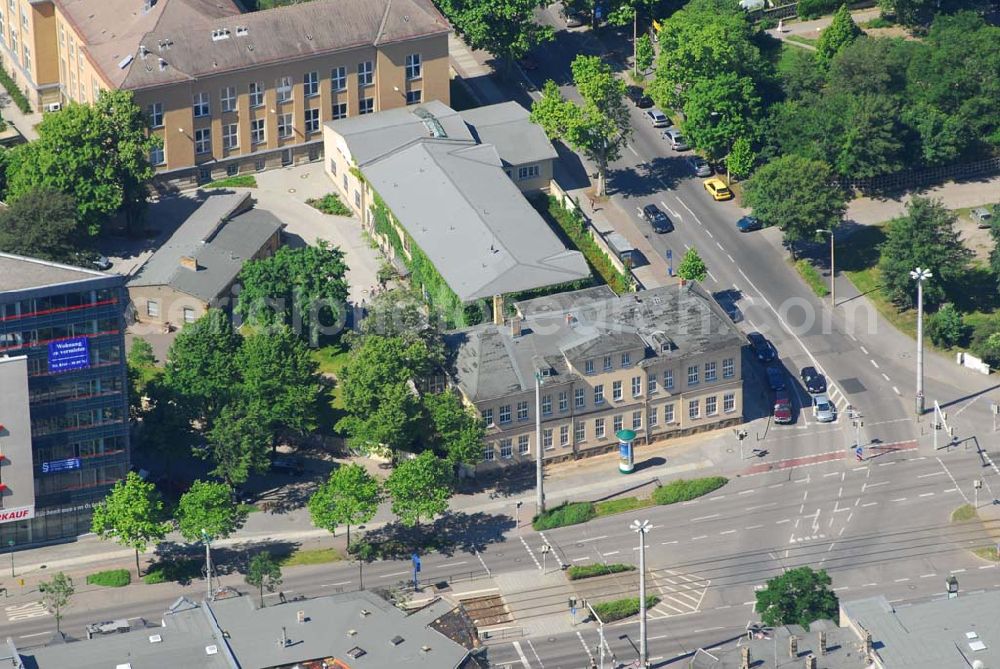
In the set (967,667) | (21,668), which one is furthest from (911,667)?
(21,668)

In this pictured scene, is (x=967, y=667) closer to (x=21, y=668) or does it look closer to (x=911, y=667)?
(x=911, y=667)
